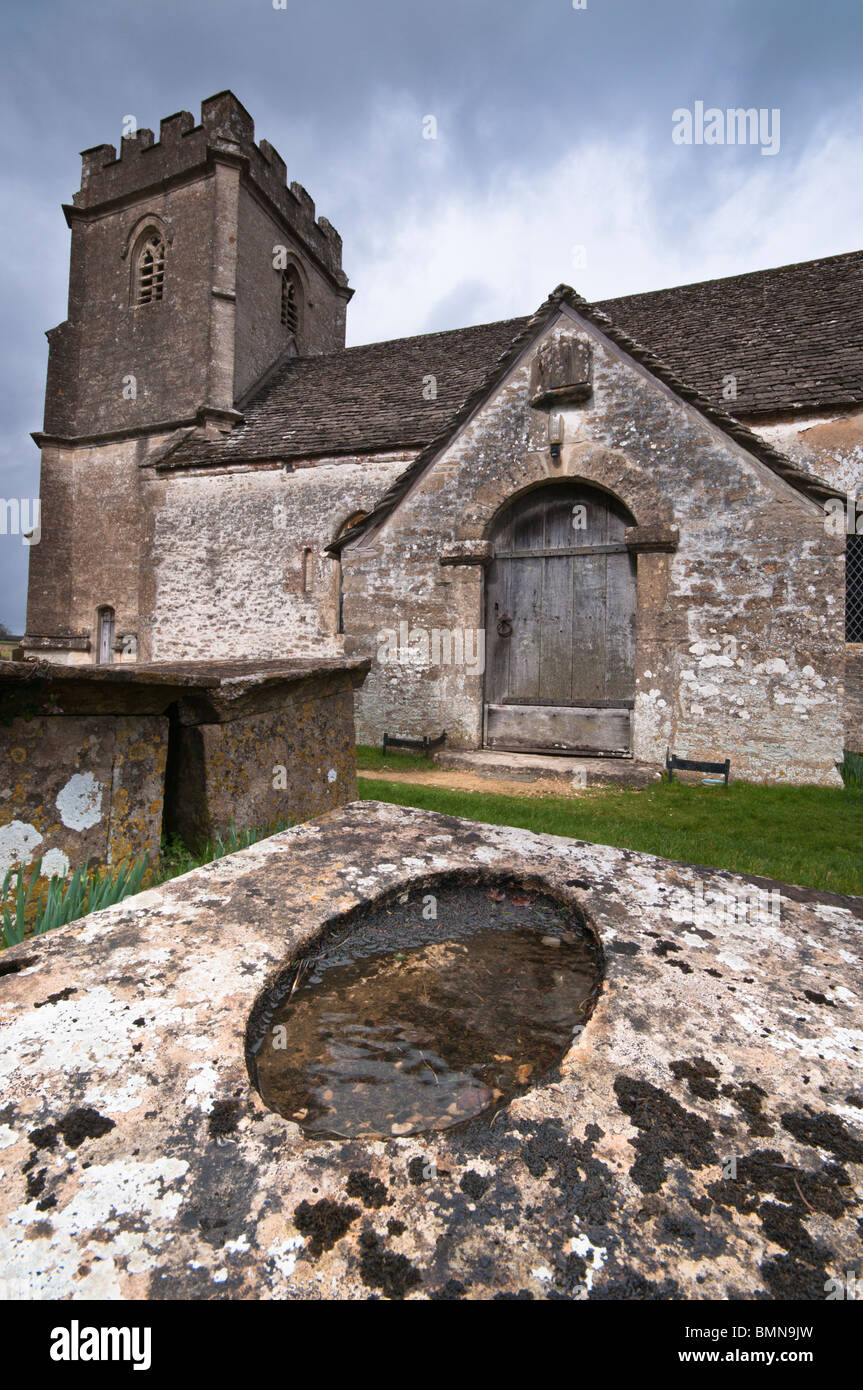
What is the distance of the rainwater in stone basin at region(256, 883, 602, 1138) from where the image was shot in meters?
1.16

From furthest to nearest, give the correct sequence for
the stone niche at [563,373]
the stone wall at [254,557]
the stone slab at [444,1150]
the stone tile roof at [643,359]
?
1. the stone wall at [254,557]
2. the stone tile roof at [643,359]
3. the stone niche at [563,373]
4. the stone slab at [444,1150]

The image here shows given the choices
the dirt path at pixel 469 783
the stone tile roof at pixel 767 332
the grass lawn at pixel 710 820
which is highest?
the stone tile roof at pixel 767 332

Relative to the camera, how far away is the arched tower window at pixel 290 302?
17969 mm

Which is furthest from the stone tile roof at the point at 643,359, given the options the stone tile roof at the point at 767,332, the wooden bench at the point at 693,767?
the wooden bench at the point at 693,767

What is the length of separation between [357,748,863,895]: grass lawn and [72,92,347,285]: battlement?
1733cm

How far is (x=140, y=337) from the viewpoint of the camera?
16.4 metres

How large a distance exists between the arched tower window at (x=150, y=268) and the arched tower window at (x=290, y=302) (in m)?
3.21

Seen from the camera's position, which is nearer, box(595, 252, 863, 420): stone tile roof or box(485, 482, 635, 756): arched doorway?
box(485, 482, 635, 756): arched doorway

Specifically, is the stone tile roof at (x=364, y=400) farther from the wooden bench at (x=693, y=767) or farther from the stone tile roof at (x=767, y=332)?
the wooden bench at (x=693, y=767)

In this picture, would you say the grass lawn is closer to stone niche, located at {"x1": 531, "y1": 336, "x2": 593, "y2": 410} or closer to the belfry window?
the belfry window
